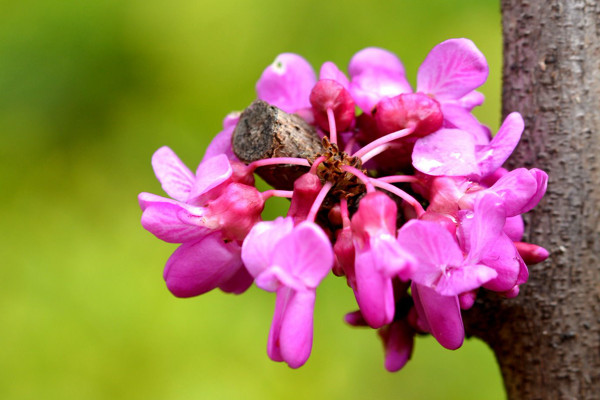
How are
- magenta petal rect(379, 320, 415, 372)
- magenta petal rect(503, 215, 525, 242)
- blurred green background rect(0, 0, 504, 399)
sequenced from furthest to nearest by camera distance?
1. blurred green background rect(0, 0, 504, 399)
2. magenta petal rect(379, 320, 415, 372)
3. magenta petal rect(503, 215, 525, 242)

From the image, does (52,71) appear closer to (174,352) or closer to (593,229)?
(174,352)

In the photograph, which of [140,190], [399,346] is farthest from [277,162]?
[140,190]

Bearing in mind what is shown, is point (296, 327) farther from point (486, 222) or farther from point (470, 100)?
point (470, 100)

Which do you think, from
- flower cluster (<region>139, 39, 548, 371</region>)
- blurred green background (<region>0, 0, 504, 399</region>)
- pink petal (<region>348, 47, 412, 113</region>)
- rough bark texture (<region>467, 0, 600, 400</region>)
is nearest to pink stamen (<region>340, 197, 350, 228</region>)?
flower cluster (<region>139, 39, 548, 371</region>)

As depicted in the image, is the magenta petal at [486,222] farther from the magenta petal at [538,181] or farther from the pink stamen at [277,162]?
the pink stamen at [277,162]

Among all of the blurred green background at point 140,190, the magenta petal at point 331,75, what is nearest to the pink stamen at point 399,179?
the magenta petal at point 331,75

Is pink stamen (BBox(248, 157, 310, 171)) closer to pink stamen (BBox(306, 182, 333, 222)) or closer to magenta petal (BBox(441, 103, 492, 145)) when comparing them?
pink stamen (BBox(306, 182, 333, 222))
